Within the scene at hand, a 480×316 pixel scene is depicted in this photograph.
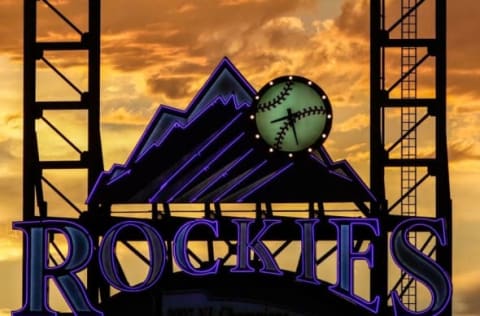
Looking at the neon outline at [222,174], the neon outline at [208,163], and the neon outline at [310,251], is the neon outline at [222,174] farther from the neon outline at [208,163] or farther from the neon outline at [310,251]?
the neon outline at [310,251]

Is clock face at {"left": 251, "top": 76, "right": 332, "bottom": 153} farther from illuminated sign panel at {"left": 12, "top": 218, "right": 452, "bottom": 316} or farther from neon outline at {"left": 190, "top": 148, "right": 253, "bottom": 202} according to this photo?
illuminated sign panel at {"left": 12, "top": 218, "right": 452, "bottom": 316}

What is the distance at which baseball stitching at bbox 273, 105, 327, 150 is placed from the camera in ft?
237

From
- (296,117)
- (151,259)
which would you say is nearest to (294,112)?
(296,117)

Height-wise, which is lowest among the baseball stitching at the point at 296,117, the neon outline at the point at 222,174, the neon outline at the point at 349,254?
the neon outline at the point at 349,254

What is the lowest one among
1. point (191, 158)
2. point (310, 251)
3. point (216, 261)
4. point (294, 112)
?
point (216, 261)

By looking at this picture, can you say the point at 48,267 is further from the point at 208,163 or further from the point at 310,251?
the point at 310,251

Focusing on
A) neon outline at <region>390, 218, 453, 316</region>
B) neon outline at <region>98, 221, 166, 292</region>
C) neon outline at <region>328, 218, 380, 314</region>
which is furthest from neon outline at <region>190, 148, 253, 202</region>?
neon outline at <region>390, 218, 453, 316</region>

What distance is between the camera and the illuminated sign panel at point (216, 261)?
71.7m

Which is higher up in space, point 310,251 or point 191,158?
point 191,158

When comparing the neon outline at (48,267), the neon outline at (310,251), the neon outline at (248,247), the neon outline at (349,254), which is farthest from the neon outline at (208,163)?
the neon outline at (349,254)

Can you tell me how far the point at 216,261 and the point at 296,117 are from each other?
4.48 meters

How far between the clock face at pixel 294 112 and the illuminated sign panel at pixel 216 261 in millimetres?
2233

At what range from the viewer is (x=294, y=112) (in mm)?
72438

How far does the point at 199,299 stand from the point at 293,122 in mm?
5447
